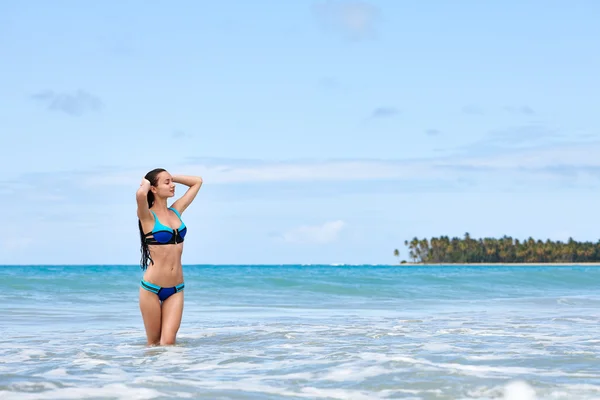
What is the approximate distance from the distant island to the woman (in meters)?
188

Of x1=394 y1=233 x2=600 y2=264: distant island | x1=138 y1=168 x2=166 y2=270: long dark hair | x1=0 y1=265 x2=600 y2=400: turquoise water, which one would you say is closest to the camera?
x1=0 y1=265 x2=600 y2=400: turquoise water

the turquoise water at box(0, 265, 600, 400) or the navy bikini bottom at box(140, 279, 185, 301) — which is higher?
the navy bikini bottom at box(140, 279, 185, 301)

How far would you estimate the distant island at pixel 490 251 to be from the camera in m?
194

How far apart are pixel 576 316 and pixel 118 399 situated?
9.25 metres

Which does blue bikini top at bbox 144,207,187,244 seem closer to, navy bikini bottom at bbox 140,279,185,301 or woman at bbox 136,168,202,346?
woman at bbox 136,168,202,346

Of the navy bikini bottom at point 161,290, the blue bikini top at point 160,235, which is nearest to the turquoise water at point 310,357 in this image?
the navy bikini bottom at point 161,290

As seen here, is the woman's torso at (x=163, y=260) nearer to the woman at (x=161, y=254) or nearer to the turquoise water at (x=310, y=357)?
the woman at (x=161, y=254)

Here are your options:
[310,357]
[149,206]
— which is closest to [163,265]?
[149,206]

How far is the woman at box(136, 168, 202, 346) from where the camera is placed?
8047 millimetres

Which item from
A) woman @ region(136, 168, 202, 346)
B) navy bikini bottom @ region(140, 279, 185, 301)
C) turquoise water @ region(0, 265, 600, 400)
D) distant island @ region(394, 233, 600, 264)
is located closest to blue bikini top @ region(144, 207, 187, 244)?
woman @ region(136, 168, 202, 346)

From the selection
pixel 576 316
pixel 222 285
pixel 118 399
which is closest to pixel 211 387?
pixel 118 399

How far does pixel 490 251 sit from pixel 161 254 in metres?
192

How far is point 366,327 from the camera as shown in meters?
11.0

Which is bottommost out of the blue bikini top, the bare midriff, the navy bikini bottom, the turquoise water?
the turquoise water
